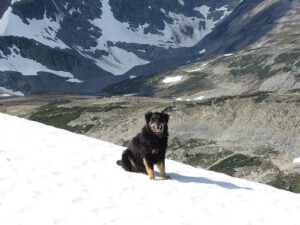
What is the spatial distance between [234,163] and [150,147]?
7013 cm

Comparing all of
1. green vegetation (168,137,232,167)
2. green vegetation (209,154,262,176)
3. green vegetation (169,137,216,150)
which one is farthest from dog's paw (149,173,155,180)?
green vegetation (169,137,216,150)

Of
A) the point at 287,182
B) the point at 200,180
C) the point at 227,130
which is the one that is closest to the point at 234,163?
the point at 287,182

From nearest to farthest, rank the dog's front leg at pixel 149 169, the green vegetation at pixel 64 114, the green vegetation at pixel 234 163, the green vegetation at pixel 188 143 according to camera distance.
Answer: the dog's front leg at pixel 149 169 < the green vegetation at pixel 234 163 < the green vegetation at pixel 188 143 < the green vegetation at pixel 64 114

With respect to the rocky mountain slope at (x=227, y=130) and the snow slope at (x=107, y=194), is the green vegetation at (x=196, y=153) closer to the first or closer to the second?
the rocky mountain slope at (x=227, y=130)

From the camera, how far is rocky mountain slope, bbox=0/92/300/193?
85000 millimetres

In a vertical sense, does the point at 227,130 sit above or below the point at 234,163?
above

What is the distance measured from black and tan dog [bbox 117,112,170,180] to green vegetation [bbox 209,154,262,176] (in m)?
65.8

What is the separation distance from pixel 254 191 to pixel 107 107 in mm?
123238

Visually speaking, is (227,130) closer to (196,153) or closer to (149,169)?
(196,153)

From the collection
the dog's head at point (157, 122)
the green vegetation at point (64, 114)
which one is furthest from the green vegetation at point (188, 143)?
the dog's head at point (157, 122)

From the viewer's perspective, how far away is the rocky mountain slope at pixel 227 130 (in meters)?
85.0

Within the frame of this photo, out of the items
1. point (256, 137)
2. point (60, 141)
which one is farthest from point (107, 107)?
point (60, 141)

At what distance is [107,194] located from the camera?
16.6m

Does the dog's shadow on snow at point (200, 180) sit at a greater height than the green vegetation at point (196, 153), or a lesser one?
greater
